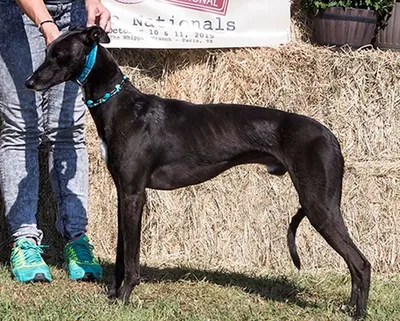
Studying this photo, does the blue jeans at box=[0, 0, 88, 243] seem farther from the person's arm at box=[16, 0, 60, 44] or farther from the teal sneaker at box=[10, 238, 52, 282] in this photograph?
the person's arm at box=[16, 0, 60, 44]

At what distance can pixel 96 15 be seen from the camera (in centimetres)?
465

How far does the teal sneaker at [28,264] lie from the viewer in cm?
483

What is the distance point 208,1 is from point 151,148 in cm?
163

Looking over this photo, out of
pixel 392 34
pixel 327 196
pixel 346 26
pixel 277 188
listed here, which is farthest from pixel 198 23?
pixel 327 196

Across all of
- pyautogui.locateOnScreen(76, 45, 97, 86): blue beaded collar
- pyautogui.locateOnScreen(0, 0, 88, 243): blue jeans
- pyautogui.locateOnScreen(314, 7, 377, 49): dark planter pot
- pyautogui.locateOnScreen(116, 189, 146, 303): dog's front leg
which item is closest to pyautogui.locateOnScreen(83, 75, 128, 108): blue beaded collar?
pyautogui.locateOnScreen(76, 45, 97, 86): blue beaded collar

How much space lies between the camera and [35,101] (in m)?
4.95

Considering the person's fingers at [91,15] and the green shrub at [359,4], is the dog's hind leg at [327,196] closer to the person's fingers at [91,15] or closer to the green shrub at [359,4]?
the person's fingers at [91,15]

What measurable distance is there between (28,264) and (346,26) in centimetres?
266

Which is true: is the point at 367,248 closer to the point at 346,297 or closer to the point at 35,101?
the point at 346,297

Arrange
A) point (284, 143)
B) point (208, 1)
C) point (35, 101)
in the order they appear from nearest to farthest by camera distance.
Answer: point (284, 143) → point (35, 101) → point (208, 1)

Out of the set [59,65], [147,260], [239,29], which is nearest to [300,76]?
[239,29]

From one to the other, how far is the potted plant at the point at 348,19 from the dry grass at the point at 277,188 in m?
0.10

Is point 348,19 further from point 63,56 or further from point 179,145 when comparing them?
point 63,56

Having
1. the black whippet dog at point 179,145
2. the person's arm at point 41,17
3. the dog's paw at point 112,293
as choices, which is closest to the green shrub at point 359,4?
the black whippet dog at point 179,145
